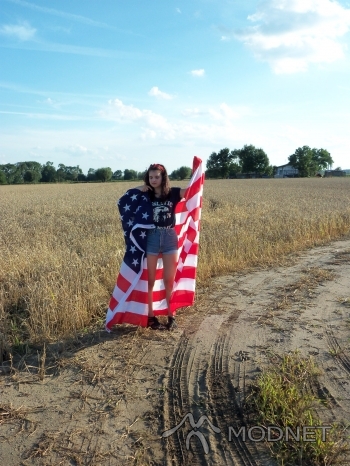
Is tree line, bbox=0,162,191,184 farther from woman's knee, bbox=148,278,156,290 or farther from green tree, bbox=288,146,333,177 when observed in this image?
woman's knee, bbox=148,278,156,290

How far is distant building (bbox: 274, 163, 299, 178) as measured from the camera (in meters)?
118

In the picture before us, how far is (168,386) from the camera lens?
3.90m

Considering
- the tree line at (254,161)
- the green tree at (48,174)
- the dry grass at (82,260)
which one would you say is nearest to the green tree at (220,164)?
the tree line at (254,161)

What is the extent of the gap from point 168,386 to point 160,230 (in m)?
1.89

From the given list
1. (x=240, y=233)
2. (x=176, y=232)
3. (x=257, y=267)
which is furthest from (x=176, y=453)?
(x=240, y=233)

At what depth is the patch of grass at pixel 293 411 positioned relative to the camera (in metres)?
2.86

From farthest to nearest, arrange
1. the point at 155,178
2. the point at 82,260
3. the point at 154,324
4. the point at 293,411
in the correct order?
the point at 82,260 → the point at 154,324 → the point at 155,178 → the point at 293,411

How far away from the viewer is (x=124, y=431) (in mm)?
3268

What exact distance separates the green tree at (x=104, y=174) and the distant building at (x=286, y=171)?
164ft

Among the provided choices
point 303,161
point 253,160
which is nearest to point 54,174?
point 253,160

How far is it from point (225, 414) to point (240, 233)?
7.35 metres

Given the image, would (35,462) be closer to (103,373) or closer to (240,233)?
(103,373)

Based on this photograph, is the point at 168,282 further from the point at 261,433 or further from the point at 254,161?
the point at 254,161

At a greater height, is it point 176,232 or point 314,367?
point 176,232
